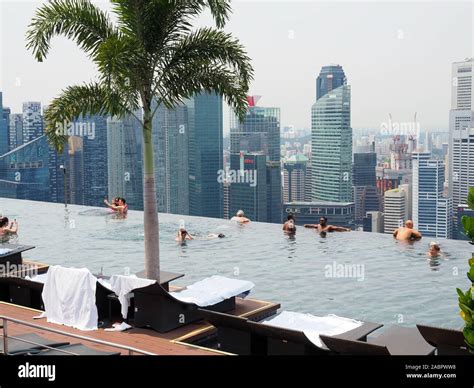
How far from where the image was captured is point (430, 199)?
31.8 meters

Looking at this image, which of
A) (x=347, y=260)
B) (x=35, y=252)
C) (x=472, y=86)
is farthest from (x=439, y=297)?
(x=472, y=86)

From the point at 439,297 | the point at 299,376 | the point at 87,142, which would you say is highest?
the point at 87,142

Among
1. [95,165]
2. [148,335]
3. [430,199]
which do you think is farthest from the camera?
[430,199]

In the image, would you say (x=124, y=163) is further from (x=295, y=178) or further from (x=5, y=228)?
(x=5, y=228)

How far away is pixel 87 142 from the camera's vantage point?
32469mm

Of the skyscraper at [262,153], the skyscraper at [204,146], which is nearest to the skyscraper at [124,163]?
the skyscraper at [204,146]

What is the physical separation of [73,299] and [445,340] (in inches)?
159

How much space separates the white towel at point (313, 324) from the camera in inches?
265

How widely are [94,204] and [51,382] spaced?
18.6 m

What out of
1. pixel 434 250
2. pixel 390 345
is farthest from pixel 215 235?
pixel 390 345

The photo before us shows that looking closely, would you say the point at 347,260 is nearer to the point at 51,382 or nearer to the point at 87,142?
the point at 51,382

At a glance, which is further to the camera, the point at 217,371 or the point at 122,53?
the point at 122,53

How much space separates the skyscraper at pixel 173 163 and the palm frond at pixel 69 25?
17303mm

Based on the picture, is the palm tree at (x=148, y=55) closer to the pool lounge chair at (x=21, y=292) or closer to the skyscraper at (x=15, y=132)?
the pool lounge chair at (x=21, y=292)
